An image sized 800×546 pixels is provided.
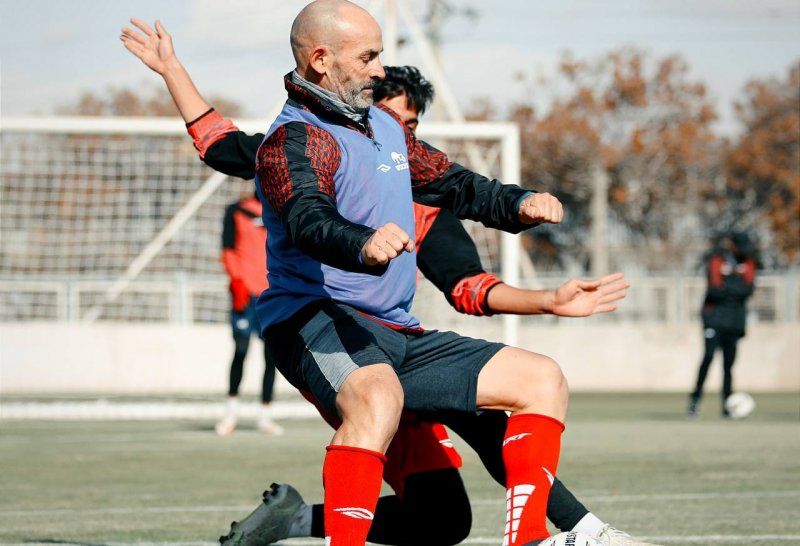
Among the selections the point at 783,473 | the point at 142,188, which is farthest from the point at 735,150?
the point at 783,473

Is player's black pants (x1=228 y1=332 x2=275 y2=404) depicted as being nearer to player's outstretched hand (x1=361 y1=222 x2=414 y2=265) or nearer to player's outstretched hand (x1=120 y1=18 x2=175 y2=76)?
player's outstretched hand (x1=120 y1=18 x2=175 y2=76)

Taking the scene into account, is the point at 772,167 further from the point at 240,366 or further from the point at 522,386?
the point at 522,386

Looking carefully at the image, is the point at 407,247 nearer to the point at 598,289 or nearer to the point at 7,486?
the point at 598,289

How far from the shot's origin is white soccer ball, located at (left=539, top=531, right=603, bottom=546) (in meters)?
4.14

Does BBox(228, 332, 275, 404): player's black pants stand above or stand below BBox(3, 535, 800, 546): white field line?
above

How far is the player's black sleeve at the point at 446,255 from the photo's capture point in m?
5.20

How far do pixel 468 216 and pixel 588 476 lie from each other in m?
4.23

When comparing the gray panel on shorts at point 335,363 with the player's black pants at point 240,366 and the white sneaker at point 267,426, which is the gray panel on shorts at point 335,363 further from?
the white sneaker at point 267,426

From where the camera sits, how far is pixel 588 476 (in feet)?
28.8

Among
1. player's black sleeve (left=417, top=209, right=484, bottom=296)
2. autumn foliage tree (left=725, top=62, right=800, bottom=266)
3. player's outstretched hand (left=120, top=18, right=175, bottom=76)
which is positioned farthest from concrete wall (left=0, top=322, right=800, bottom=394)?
autumn foliage tree (left=725, top=62, right=800, bottom=266)

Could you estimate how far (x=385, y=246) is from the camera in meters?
3.73

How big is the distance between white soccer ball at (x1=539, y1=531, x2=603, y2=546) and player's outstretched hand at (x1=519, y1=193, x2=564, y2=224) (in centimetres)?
101

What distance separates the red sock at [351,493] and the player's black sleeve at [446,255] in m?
1.20

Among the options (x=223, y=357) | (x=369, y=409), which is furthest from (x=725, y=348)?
(x=369, y=409)
